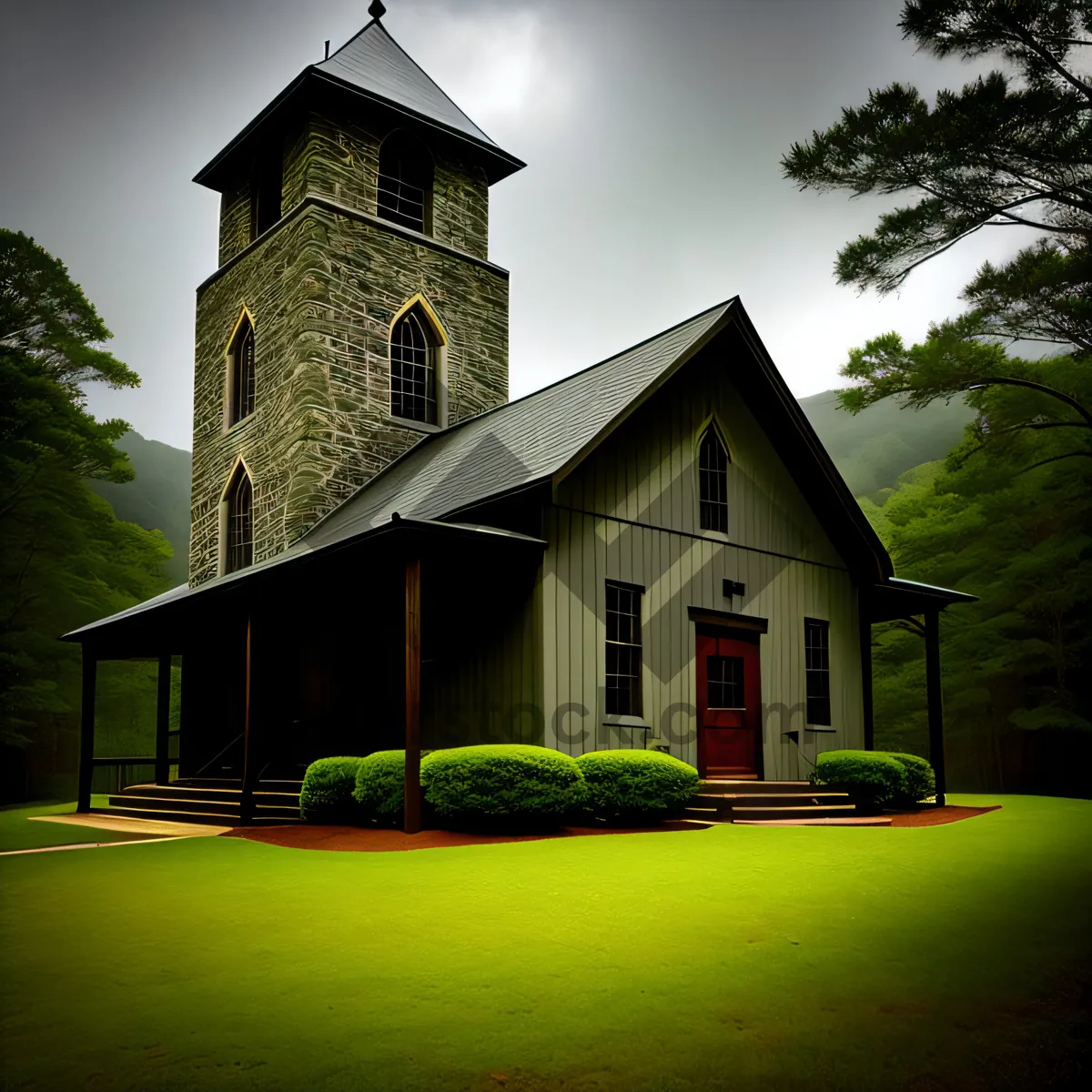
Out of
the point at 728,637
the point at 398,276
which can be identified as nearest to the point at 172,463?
the point at 398,276

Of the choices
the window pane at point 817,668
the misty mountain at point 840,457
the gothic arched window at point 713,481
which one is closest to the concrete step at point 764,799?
the window pane at point 817,668

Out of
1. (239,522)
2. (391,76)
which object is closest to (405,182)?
(391,76)

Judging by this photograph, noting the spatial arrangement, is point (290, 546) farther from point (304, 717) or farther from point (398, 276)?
point (398, 276)

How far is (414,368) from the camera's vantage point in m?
19.3

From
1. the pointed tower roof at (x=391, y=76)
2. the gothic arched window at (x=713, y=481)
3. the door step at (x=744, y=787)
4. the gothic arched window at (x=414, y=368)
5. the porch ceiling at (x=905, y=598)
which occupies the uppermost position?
the pointed tower roof at (x=391, y=76)

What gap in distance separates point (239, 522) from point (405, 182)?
24.7 feet

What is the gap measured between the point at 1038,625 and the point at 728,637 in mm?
15788

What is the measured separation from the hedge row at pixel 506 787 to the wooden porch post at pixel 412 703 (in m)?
0.19

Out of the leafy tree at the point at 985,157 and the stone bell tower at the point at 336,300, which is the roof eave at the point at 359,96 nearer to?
the stone bell tower at the point at 336,300

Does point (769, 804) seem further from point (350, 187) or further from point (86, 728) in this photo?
point (350, 187)

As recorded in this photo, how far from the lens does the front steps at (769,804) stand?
11.7 metres

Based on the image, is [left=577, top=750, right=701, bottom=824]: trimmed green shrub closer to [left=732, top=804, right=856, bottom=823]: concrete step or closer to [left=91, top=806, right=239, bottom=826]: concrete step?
[left=732, top=804, right=856, bottom=823]: concrete step

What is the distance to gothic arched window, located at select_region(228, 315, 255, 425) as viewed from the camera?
19656 mm

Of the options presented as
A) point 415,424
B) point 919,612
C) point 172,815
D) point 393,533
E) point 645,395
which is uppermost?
point 415,424
